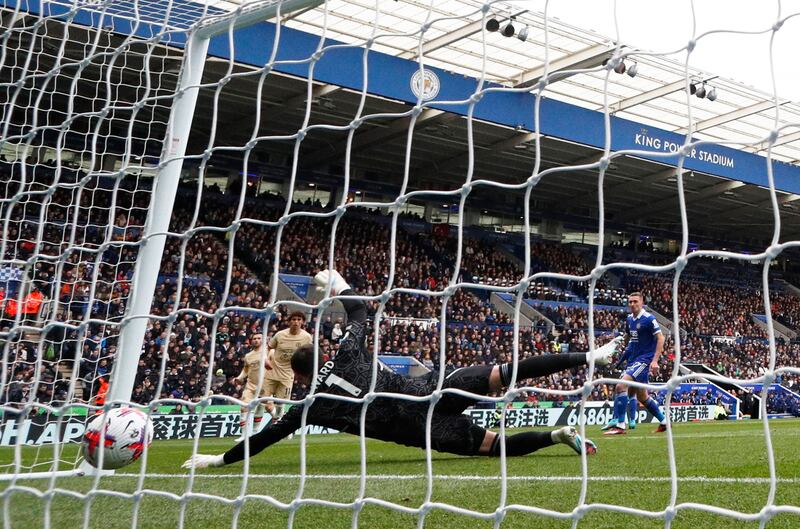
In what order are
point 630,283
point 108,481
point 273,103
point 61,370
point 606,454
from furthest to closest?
point 630,283
point 273,103
point 61,370
point 606,454
point 108,481

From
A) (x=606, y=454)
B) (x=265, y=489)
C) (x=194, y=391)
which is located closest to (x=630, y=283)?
(x=194, y=391)

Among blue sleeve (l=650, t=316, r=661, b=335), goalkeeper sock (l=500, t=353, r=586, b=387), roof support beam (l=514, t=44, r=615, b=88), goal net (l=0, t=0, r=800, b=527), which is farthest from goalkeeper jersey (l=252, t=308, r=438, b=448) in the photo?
roof support beam (l=514, t=44, r=615, b=88)

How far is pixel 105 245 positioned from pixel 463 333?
1544 cm

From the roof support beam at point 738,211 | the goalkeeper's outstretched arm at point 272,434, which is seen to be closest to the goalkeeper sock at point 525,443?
the goalkeeper's outstretched arm at point 272,434

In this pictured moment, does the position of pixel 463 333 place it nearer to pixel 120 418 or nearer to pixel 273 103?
pixel 273 103

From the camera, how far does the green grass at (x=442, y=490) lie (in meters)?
3.61

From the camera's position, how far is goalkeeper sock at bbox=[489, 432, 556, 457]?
227 inches

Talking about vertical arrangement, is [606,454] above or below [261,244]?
below

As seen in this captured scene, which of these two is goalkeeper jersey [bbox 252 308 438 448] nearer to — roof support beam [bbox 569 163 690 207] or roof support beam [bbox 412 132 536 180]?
roof support beam [bbox 412 132 536 180]

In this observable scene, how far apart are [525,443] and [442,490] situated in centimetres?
161

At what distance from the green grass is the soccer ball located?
203 millimetres

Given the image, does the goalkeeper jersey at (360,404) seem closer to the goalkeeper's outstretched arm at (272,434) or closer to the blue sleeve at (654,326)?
the goalkeeper's outstretched arm at (272,434)

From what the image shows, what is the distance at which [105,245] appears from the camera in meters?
4.07

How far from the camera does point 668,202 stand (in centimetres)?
2538
